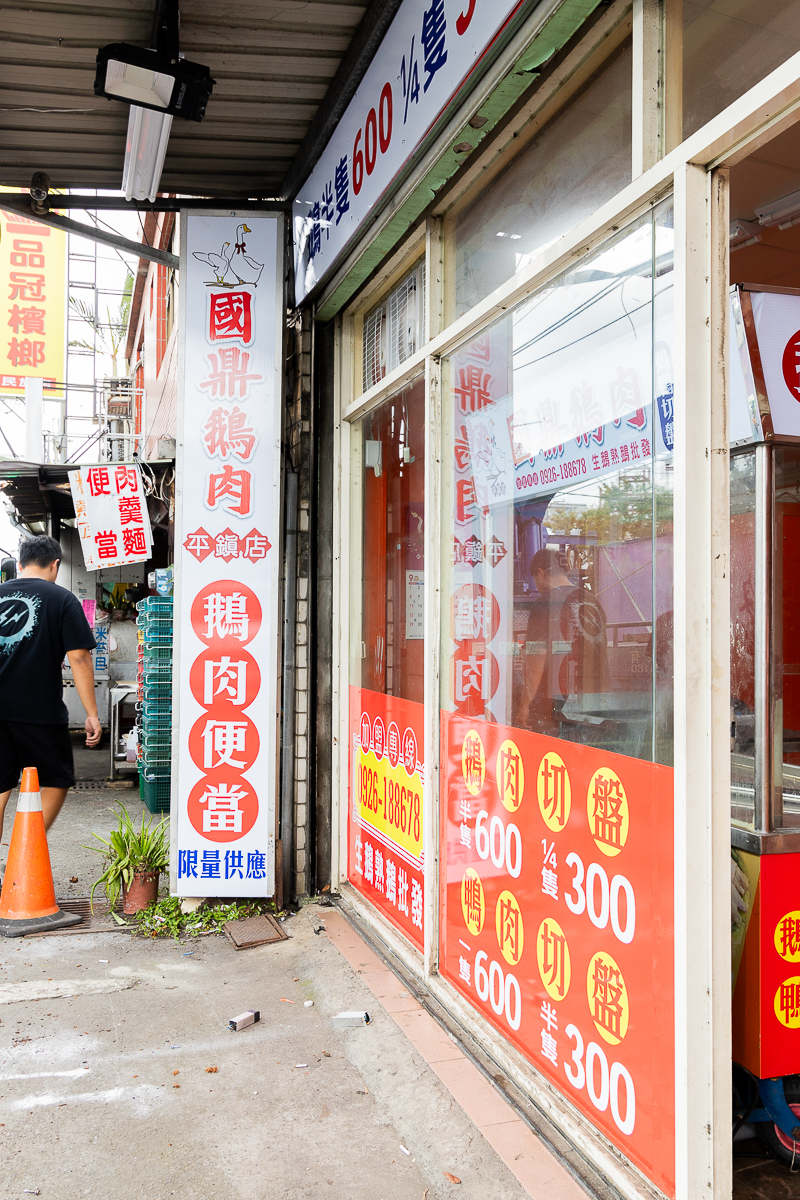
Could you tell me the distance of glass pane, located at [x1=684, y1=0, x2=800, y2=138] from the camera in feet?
6.56

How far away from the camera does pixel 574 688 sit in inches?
105

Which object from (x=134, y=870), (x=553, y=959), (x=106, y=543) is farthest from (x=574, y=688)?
(x=106, y=543)

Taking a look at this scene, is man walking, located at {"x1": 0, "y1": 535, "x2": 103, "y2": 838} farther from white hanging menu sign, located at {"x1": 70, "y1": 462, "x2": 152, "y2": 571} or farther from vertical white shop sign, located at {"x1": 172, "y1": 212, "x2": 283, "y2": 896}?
white hanging menu sign, located at {"x1": 70, "y1": 462, "x2": 152, "y2": 571}

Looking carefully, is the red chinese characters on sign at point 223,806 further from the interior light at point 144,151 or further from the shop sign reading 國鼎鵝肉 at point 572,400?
the interior light at point 144,151

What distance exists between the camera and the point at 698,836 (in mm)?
2123

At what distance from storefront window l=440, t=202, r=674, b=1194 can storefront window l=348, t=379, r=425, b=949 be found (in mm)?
488

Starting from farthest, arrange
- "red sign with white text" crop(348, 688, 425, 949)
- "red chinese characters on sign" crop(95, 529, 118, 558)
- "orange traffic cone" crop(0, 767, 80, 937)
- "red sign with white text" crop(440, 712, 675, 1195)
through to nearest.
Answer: "red chinese characters on sign" crop(95, 529, 118, 558) → "orange traffic cone" crop(0, 767, 80, 937) → "red sign with white text" crop(348, 688, 425, 949) → "red sign with white text" crop(440, 712, 675, 1195)

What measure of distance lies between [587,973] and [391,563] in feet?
7.83

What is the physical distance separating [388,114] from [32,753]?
12.4 feet

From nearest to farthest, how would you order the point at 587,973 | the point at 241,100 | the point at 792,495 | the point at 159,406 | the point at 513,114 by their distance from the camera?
the point at 587,973 < the point at 792,495 < the point at 513,114 < the point at 241,100 < the point at 159,406

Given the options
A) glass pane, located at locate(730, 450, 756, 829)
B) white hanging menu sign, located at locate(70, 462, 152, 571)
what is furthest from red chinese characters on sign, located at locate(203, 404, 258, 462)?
white hanging menu sign, located at locate(70, 462, 152, 571)

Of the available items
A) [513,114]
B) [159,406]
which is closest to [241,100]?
[513,114]

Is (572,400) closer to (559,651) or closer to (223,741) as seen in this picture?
(559,651)

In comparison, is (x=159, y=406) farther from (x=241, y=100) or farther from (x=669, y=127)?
(x=669, y=127)
